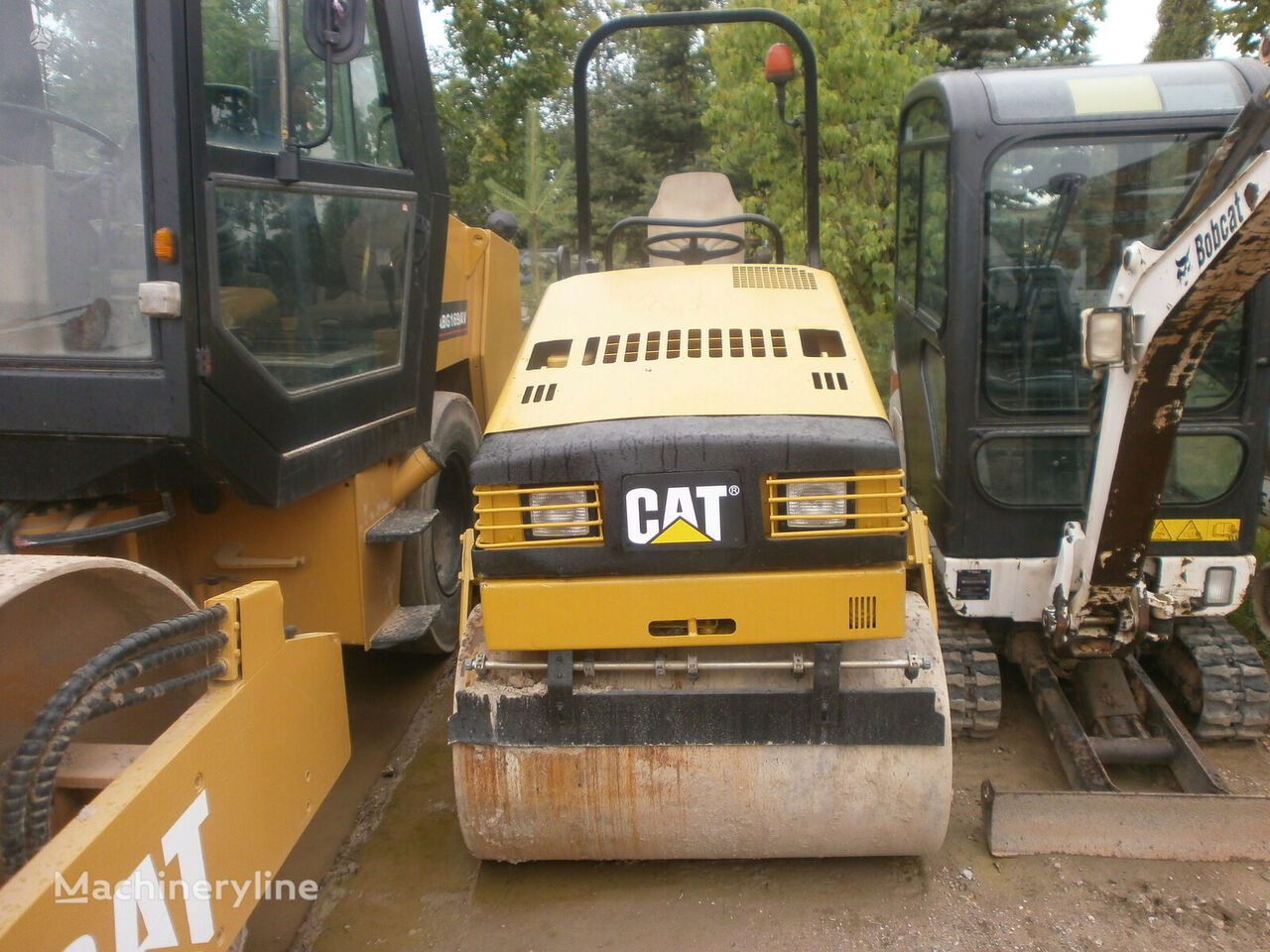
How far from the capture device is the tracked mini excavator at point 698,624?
8.93ft

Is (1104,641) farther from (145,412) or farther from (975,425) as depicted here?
(145,412)

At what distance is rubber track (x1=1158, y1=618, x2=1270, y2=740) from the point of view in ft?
12.8

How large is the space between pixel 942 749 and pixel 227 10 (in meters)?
2.80

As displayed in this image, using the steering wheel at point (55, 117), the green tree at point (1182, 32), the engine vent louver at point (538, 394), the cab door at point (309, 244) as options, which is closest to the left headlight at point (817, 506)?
the engine vent louver at point (538, 394)

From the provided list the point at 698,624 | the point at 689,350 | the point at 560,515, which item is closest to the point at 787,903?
the point at 698,624

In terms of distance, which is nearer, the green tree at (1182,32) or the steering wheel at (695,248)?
the steering wheel at (695,248)

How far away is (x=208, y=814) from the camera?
6.98 feet

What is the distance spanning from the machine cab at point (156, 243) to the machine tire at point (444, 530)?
3.37 feet

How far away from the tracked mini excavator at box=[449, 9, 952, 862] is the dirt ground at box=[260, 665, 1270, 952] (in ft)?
0.65

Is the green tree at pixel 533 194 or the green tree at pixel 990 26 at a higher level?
the green tree at pixel 990 26

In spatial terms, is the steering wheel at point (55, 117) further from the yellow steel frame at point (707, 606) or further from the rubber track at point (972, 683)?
the rubber track at point (972, 683)

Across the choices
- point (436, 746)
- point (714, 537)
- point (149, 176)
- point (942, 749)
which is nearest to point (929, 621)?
point (942, 749)

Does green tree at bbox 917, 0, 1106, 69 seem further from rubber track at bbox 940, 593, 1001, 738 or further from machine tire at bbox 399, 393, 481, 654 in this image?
rubber track at bbox 940, 593, 1001, 738

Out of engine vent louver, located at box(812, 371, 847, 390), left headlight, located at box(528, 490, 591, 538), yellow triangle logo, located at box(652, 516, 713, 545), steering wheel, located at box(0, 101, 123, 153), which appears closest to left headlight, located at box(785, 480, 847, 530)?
yellow triangle logo, located at box(652, 516, 713, 545)
